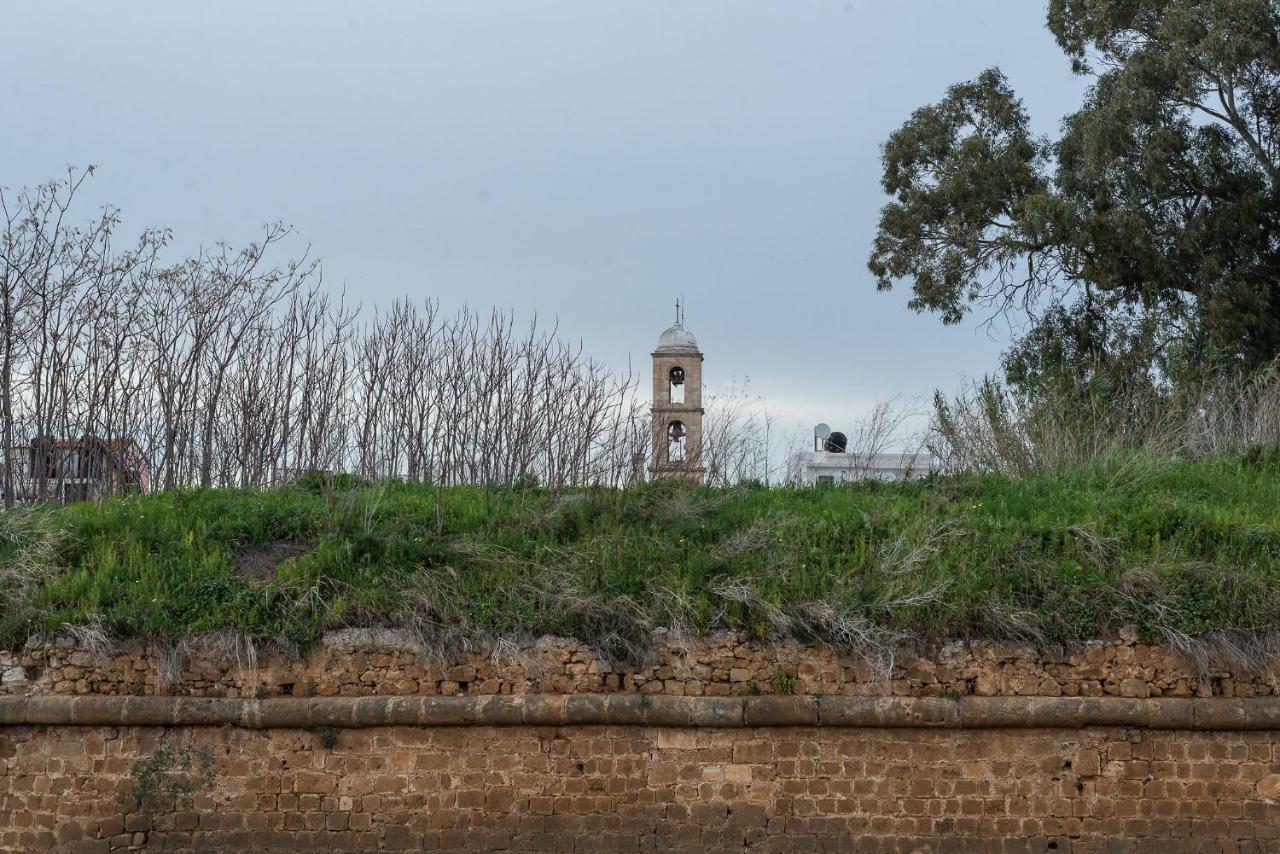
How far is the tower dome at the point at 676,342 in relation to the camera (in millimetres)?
28641

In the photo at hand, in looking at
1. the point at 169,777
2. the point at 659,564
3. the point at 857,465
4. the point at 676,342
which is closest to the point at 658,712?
the point at 659,564

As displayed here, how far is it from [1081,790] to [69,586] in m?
8.05

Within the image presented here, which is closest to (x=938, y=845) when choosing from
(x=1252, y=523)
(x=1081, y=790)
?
(x=1081, y=790)

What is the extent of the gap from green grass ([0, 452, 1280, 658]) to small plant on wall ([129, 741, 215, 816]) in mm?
939

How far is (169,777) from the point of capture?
31.0 ft

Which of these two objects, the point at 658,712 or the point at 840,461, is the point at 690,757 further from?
→ the point at 840,461

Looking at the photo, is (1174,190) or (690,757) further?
(1174,190)

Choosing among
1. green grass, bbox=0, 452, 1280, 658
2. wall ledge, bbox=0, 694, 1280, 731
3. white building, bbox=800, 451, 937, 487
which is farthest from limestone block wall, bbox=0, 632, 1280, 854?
white building, bbox=800, 451, 937, 487

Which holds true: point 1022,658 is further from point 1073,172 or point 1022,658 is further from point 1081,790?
point 1073,172

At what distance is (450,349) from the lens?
17.4 meters

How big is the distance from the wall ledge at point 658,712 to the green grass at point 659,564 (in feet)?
1.72

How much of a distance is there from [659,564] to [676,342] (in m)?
19.2

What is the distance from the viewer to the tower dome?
28.6 meters

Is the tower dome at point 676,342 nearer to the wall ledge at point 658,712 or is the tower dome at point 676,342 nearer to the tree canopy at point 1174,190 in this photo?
the tree canopy at point 1174,190
